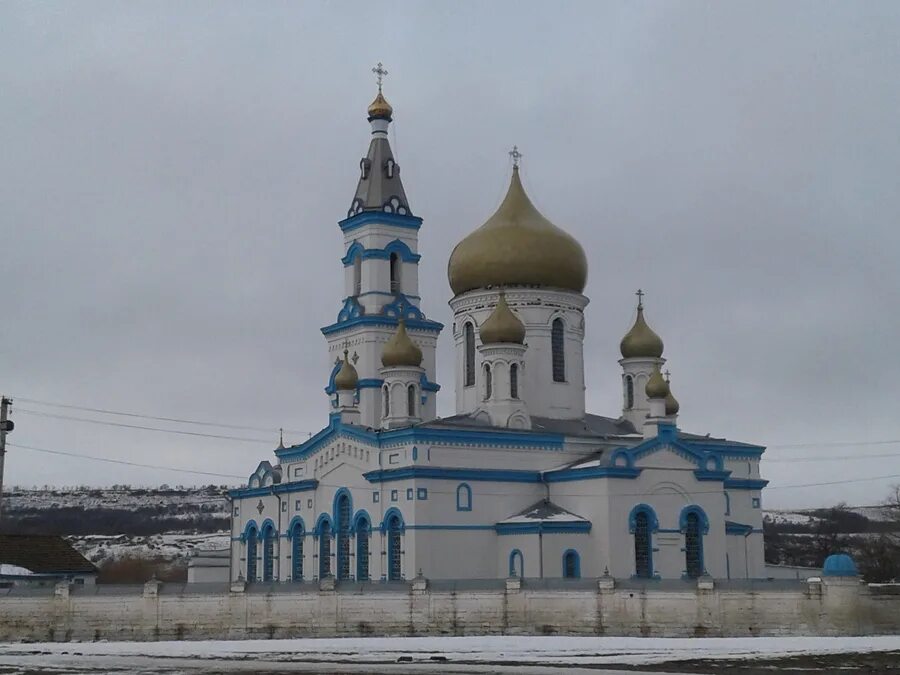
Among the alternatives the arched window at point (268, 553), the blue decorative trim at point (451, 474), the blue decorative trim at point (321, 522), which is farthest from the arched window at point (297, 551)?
the blue decorative trim at point (451, 474)

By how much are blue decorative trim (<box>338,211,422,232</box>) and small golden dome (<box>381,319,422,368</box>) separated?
20.1ft

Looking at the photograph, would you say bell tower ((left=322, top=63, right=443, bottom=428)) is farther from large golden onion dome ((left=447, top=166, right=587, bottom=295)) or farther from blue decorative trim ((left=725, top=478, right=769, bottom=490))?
blue decorative trim ((left=725, top=478, right=769, bottom=490))

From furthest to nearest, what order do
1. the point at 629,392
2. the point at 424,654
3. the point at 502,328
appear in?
the point at 629,392 → the point at 502,328 → the point at 424,654

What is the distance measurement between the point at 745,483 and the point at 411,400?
12.3m

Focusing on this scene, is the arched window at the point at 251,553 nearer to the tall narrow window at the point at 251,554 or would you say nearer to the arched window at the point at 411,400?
the tall narrow window at the point at 251,554

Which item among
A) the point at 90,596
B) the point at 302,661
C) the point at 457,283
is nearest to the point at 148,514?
the point at 457,283

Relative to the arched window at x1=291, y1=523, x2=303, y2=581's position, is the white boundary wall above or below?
below

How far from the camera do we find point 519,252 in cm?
4181

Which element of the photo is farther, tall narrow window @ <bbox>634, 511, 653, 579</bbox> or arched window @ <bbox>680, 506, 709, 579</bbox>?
arched window @ <bbox>680, 506, 709, 579</bbox>

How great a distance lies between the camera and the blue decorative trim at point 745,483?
4228 centimetres

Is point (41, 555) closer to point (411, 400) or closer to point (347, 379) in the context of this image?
point (347, 379)

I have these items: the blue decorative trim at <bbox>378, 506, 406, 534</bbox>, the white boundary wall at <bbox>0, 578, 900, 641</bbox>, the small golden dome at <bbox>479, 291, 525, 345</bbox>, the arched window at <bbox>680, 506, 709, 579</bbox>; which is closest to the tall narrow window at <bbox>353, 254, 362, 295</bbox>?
the small golden dome at <bbox>479, 291, 525, 345</bbox>

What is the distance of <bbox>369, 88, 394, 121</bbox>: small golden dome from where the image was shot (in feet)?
154

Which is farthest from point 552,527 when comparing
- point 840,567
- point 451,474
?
point 840,567
